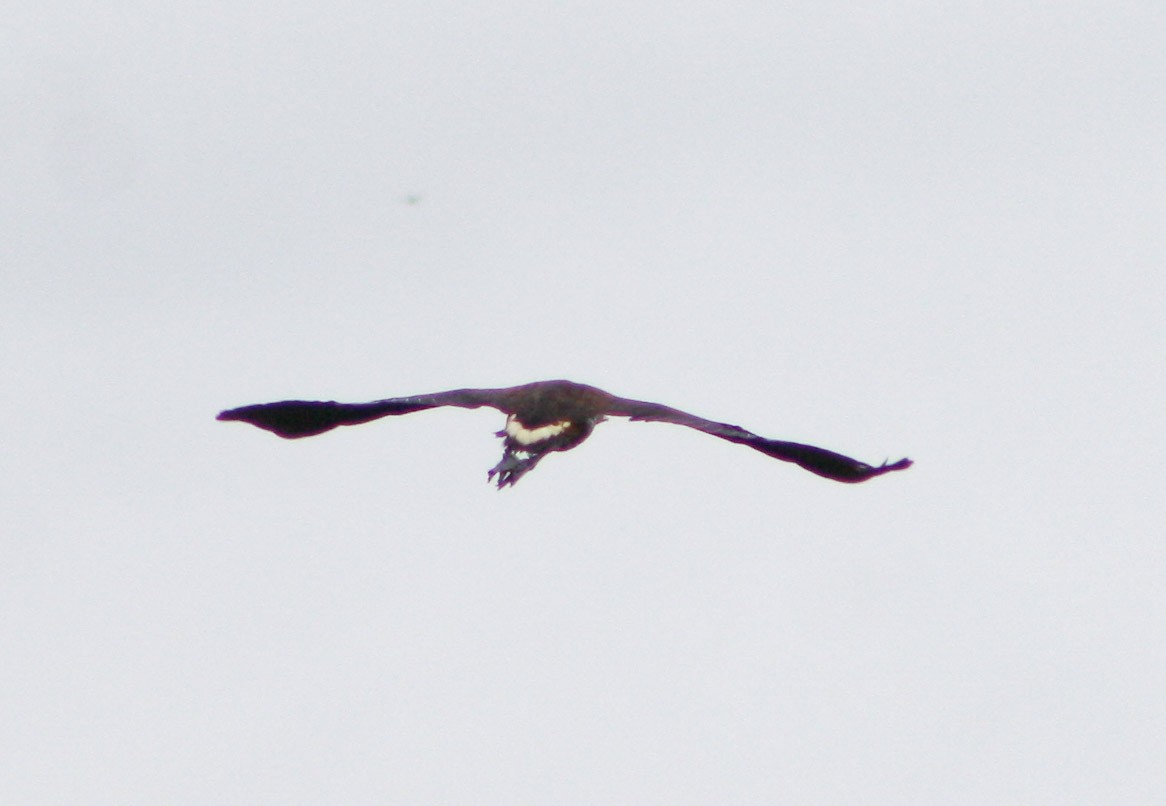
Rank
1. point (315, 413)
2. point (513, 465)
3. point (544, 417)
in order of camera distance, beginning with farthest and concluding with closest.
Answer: point (315, 413) → point (544, 417) → point (513, 465)

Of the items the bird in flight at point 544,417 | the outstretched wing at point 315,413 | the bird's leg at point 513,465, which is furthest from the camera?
the outstretched wing at point 315,413

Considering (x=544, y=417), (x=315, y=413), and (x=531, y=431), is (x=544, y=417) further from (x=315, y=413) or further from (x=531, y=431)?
(x=315, y=413)

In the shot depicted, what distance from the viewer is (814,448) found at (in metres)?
21.0

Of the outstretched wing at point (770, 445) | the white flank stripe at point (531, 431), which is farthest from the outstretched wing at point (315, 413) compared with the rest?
the outstretched wing at point (770, 445)

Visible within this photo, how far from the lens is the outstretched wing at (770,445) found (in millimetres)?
20906

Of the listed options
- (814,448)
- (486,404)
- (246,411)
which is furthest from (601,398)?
(246,411)

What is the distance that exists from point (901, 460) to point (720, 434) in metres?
2.52

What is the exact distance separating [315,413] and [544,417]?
3.32m

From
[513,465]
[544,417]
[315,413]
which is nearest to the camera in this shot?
[513,465]

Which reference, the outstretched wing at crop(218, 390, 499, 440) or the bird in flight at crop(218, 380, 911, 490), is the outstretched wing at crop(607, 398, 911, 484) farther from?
the outstretched wing at crop(218, 390, 499, 440)

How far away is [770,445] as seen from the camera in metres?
21.3

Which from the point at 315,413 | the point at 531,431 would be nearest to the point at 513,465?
the point at 531,431

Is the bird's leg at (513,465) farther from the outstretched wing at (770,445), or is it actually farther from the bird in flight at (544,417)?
the outstretched wing at (770,445)

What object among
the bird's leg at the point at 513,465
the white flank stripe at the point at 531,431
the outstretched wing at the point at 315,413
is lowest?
the bird's leg at the point at 513,465
